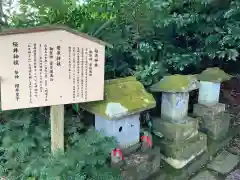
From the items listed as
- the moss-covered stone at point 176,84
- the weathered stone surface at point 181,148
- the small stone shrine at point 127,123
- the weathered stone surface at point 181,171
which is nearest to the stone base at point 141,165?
the small stone shrine at point 127,123

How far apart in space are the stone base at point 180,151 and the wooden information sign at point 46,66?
1429 millimetres

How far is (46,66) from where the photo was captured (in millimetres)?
2346

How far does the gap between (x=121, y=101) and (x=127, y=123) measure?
27cm

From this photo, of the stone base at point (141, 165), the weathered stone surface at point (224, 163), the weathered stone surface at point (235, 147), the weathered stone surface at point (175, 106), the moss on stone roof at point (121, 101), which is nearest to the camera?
the moss on stone roof at point (121, 101)

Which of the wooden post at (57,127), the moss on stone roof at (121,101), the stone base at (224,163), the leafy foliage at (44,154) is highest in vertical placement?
the moss on stone roof at (121,101)

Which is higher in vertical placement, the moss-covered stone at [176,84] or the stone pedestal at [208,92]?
the moss-covered stone at [176,84]

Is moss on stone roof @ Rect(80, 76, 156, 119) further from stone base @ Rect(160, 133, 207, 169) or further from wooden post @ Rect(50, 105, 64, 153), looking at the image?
stone base @ Rect(160, 133, 207, 169)

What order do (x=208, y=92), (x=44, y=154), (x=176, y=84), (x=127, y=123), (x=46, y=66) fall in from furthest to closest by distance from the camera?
(x=208, y=92) → (x=176, y=84) → (x=127, y=123) → (x=44, y=154) → (x=46, y=66)

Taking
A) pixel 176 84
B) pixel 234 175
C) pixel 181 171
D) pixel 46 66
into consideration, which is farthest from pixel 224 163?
pixel 46 66

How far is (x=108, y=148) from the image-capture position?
267 cm

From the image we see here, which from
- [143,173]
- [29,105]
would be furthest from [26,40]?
[143,173]

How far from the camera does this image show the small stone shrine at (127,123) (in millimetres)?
2771

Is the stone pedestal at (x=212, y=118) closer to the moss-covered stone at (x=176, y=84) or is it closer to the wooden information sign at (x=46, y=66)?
the moss-covered stone at (x=176, y=84)

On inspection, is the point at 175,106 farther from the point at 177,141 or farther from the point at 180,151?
the point at 180,151
